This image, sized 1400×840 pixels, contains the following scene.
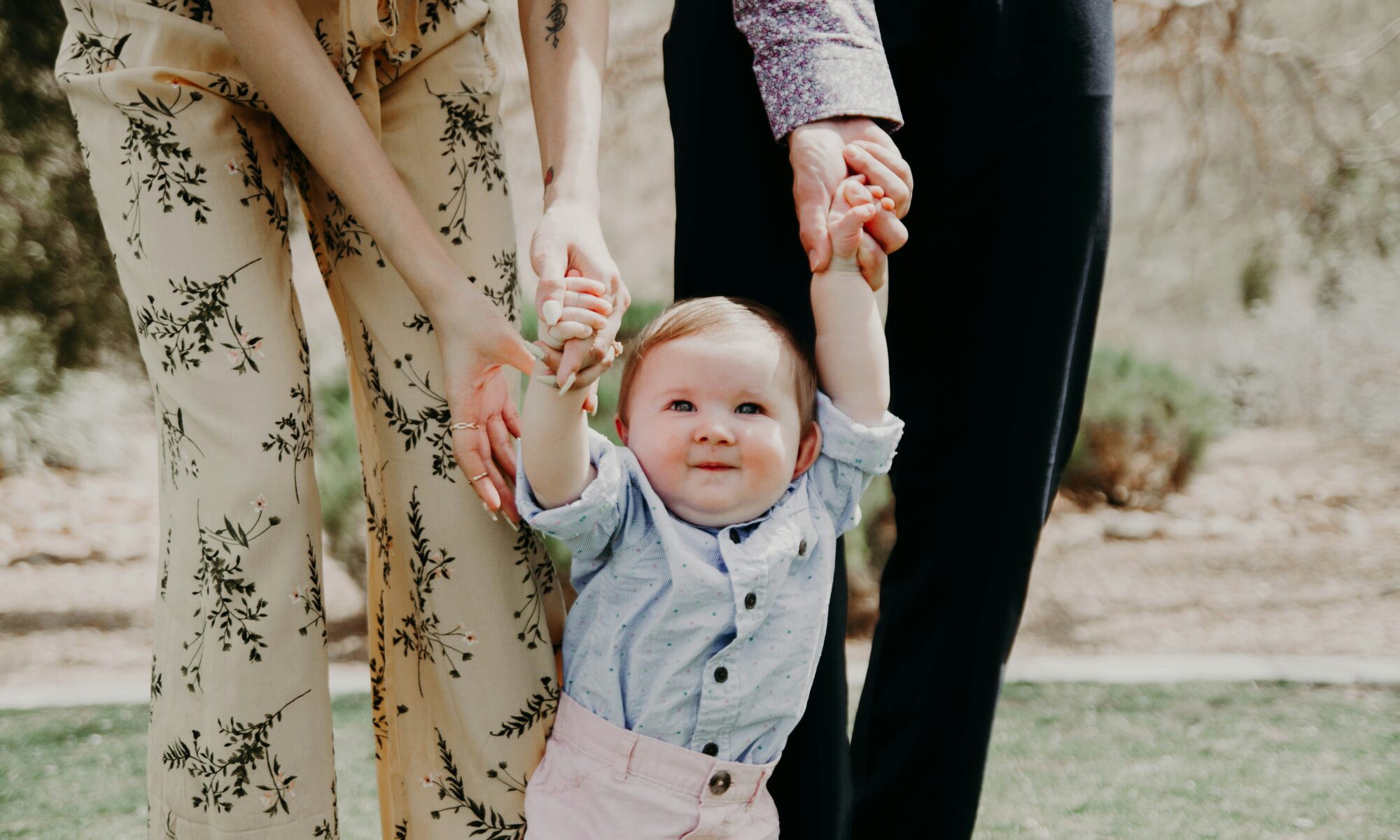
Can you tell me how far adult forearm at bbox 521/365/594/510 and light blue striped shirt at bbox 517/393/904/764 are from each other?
19 mm

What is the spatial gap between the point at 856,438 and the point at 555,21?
62 centimetres

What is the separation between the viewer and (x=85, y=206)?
4.03 meters

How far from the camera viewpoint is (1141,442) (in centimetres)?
457

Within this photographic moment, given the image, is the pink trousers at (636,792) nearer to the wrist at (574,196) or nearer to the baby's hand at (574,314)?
the baby's hand at (574,314)

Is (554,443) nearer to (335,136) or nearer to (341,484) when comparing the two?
(335,136)

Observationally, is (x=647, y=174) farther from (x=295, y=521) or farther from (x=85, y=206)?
(x=295, y=521)

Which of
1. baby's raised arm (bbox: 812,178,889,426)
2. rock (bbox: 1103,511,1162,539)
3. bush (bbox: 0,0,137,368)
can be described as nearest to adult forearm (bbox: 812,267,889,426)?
baby's raised arm (bbox: 812,178,889,426)

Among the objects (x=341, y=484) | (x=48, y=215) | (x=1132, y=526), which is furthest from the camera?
(x=1132, y=526)

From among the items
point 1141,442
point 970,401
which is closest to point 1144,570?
point 1141,442

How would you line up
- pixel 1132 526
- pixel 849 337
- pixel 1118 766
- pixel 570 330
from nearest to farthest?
1. pixel 570 330
2. pixel 849 337
3. pixel 1118 766
4. pixel 1132 526

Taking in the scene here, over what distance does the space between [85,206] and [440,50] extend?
3.09 metres

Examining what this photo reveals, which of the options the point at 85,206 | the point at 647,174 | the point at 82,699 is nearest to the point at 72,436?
the point at 85,206

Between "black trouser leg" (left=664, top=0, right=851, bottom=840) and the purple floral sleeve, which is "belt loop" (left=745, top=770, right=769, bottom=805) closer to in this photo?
"black trouser leg" (left=664, top=0, right=851, bottom=840)

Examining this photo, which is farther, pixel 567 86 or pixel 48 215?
pixel 48 215
